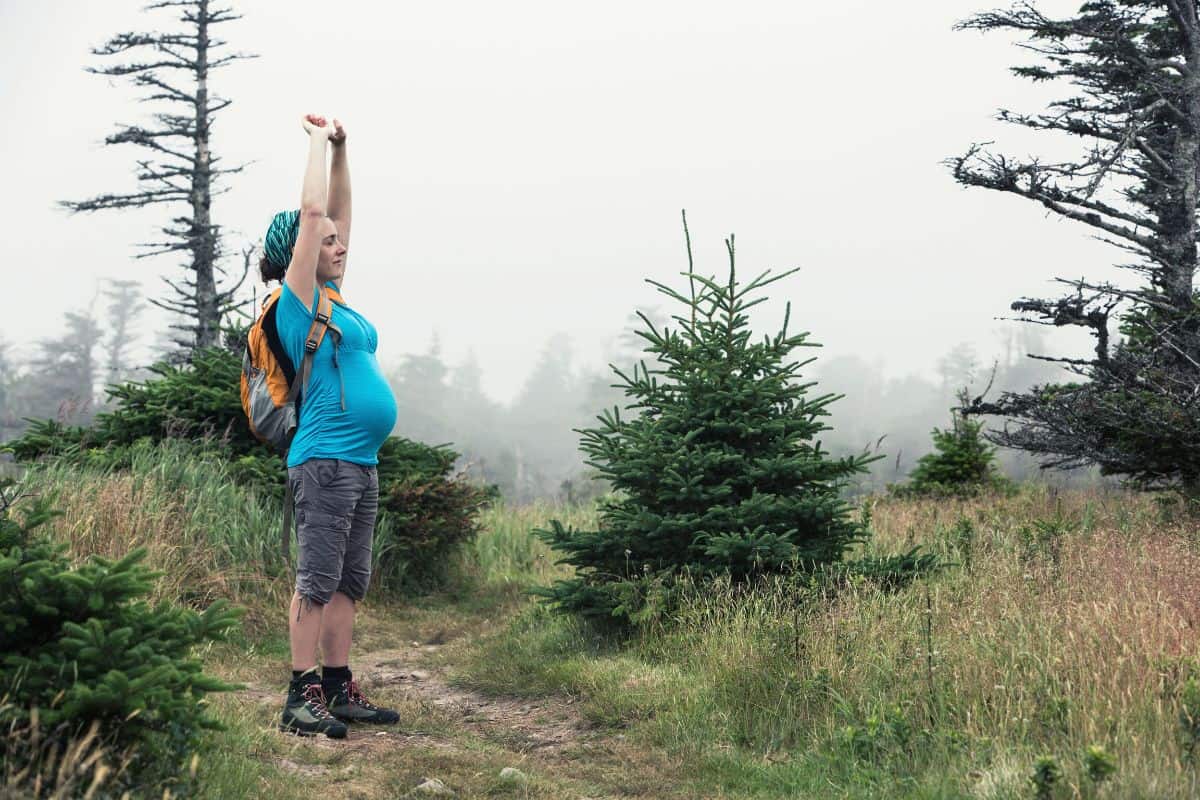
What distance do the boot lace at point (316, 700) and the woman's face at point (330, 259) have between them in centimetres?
198

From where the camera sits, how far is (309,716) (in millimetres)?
4770

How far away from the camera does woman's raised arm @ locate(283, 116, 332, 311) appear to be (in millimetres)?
4625

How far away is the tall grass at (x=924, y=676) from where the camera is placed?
3918 mm

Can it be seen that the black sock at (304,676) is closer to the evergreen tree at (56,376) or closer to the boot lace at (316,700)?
the boot lace at (316,700)

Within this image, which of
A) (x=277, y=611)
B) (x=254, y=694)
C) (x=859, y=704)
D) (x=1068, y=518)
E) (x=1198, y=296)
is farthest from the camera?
(x=1198, y=296)

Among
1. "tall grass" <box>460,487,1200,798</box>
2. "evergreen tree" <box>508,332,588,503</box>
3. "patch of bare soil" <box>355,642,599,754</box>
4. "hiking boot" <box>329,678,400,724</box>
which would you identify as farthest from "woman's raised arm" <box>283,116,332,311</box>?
"evergreen tree" <box>508,332,588,503</box>

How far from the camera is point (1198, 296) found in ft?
34.9

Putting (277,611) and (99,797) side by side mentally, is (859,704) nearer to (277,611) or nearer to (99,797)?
(99,797)

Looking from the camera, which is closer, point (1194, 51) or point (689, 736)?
point (689, 736)

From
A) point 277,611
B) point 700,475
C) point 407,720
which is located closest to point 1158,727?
point 700,475

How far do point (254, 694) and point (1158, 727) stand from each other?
4619mm

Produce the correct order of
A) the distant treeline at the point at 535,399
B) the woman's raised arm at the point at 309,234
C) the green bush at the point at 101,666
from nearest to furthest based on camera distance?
1. the green bush at the point at 101,666
2. the woman's raised arm at the point at 309,234
3. the distant treeline at the point at 535,399

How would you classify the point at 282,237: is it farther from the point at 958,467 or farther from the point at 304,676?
the point at 958,467

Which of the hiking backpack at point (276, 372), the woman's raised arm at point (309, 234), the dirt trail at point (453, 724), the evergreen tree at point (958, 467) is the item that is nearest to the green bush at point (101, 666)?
the dirt trail at point (453, 724)
